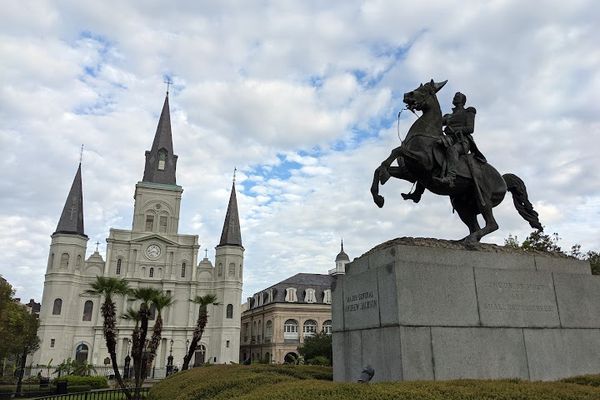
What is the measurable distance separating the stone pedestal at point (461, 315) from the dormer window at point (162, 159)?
62.4 metres

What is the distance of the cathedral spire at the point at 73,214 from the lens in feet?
190

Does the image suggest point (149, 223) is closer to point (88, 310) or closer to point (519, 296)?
point (88, 310)

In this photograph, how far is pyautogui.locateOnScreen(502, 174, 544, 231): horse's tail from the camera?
948 cm

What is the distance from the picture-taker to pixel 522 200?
959 centimetres

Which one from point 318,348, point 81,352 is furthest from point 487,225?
point 81,352

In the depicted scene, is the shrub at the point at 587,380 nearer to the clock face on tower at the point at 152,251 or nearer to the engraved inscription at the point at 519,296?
the engraved inscription at the point at 519,296

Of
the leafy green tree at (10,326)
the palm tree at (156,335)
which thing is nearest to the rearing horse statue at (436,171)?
the palm tree at (156,335)

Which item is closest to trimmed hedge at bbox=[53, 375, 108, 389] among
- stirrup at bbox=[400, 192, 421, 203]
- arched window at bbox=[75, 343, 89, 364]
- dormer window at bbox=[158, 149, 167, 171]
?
arched window at bbox=[75, 343, 89, 364]

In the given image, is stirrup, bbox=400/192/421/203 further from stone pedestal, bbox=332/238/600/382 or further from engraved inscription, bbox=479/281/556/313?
engraved inscription, bbox=479/281/556/313

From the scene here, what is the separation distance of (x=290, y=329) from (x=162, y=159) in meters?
30.8

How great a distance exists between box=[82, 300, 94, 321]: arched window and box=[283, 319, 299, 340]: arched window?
24.6 m

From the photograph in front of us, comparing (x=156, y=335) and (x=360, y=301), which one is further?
(x=156, y=335)

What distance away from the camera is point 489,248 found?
8.19 metres

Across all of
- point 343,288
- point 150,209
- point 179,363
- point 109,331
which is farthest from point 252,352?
point 343,288
